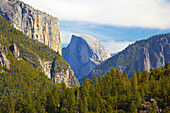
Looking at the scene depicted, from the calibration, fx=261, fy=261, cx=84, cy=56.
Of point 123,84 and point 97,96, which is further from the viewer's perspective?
point 123,84

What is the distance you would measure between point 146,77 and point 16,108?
89526mm

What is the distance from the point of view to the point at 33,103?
149 m

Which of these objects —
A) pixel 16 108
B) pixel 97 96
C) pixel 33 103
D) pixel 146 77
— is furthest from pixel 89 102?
pixel 146 77

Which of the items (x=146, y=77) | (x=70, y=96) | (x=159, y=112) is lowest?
(x=159, y=112)

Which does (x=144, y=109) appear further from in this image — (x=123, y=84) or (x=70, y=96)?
(x=70, y=96)

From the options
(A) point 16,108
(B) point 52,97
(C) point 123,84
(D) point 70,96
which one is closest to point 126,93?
(C) point 123,84

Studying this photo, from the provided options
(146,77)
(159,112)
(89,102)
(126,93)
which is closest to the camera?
(159,112)

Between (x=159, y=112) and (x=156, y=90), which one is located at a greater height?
(x=156, y=90)

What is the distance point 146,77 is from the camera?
597 ft

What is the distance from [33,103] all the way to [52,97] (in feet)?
36.7

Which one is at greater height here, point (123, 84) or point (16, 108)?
point (123, 84)

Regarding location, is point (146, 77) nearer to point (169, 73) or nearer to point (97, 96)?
point (169, 73)

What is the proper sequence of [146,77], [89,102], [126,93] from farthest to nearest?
1. [146,77]
2. [126,93]
3. [89,102]

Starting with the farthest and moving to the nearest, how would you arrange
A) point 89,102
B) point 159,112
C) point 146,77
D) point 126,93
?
point 146,77
point 126,93
point 89,102
point 159,112
